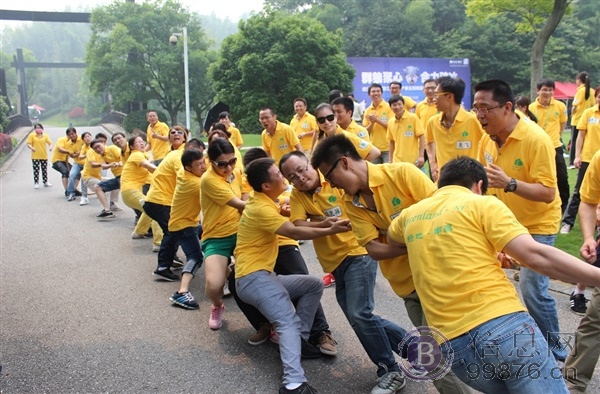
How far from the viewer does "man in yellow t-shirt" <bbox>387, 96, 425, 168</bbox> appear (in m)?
7.59

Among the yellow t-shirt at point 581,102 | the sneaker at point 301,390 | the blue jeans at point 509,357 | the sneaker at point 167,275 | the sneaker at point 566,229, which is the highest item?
the yellow t-shirt at point 581,102

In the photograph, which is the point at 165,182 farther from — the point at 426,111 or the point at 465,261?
the point at 465,261

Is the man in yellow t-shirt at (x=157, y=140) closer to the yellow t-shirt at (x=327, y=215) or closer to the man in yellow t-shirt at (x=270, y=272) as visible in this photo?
the man in yellow t-shirt at (x=270, y=272)

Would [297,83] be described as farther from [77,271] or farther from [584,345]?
[584,345]

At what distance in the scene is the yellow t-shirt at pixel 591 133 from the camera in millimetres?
6465

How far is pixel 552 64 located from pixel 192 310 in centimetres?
3732

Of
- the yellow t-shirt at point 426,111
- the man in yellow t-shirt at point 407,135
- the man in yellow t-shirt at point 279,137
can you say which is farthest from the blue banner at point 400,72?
the man in yellow t-shirt at point 407,135

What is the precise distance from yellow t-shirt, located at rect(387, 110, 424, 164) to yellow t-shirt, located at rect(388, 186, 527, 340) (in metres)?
5.48

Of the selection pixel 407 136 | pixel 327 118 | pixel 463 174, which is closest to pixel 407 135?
pixel 407 136

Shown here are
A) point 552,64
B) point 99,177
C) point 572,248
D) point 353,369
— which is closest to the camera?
point 353,369

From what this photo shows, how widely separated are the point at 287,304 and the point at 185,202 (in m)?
2.21

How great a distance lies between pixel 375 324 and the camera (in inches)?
132

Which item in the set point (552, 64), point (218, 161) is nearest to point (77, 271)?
point (218, 161)

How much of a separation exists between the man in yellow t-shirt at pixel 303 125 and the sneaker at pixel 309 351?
5585mm
